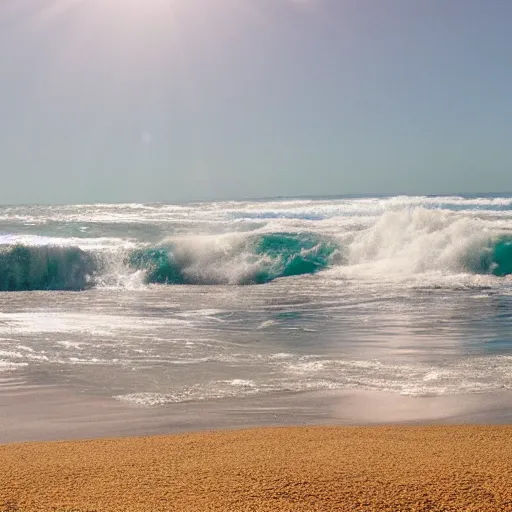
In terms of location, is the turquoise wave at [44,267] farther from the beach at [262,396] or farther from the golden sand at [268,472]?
the golden sand at [268,472]

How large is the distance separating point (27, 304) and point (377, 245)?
45.5 ft

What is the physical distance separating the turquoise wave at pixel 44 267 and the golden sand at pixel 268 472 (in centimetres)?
1796

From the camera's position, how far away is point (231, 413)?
657cm

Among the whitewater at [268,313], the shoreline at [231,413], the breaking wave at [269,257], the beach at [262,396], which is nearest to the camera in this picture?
the beach at [262,396]

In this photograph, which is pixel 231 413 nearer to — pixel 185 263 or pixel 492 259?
pixel 492 259

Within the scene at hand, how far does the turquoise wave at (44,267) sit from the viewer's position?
2305 centimetres

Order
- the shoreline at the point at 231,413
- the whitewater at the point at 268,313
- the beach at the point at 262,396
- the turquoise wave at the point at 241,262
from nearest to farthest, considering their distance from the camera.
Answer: the beach at the point at 262,396, the shoreline at the point at 231,413, the whitewater at the point at 268,313, the turquoise wave at the point at 241,262

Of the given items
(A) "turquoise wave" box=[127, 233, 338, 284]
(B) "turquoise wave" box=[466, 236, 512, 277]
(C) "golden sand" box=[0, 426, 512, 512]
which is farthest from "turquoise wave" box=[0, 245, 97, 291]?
(C) "golden sand" box=[0, 426, 512, 512]

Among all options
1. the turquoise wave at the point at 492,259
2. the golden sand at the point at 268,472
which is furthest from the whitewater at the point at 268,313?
the golden sand at the point at 268,472

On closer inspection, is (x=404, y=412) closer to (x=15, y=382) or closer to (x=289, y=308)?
(x=15, y=382)

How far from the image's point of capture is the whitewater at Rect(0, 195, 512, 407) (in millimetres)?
8070

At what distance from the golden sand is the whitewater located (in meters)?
1.84

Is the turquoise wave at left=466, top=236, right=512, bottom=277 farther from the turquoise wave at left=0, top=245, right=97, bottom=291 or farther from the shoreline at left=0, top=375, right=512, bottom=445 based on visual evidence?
the shoreline at left=0, top=375, right=512, bottom=445

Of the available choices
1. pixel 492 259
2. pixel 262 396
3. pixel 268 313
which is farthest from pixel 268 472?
pixel 492 259
